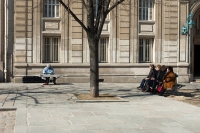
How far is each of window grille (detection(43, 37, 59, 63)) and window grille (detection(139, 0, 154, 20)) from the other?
5.87 metres

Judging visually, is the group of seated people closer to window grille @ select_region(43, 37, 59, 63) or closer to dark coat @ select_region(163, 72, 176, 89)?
dark coat @ select_region(163, 72, 176, 89)

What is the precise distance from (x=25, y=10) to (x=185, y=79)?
1134 centimetres

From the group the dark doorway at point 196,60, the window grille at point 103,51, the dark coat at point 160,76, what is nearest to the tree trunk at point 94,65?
the dark coat at point 160,76

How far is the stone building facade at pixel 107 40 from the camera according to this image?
77.0 ft

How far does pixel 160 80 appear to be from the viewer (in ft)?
59.1

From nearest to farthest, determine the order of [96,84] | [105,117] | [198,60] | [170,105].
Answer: [105,117] → [170,105] → [96,84] → [198,60]

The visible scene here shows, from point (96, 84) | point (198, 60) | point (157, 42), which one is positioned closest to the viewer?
point (96, 84)

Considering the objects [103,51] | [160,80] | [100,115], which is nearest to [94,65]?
[160,80]

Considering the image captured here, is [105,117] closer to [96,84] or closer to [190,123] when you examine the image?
[190,123]

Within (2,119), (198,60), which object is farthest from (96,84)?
(198,60)

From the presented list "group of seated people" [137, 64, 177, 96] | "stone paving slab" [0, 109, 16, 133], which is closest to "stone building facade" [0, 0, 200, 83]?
"group of seated people" [137, 64, 177, 96]

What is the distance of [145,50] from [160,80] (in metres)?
7.52

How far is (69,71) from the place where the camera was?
2392cm

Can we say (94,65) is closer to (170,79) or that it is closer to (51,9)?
(170,79)
